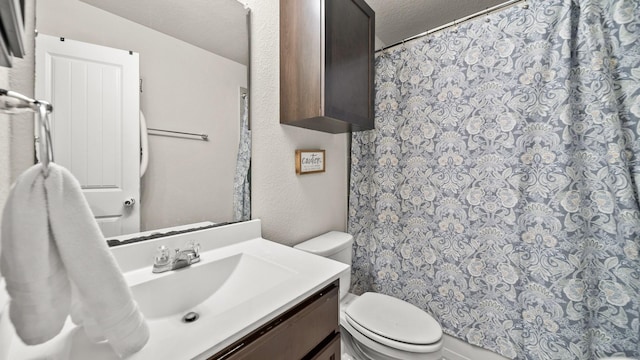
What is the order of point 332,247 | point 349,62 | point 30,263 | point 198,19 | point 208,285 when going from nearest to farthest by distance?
point 30,263 < point 208,285 < point 198,19 < point 349,62 < point 332,247

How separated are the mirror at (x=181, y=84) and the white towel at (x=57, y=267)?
19.2 inches

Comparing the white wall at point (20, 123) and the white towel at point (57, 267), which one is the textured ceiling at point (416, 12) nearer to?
the white wall at point (20, 123)

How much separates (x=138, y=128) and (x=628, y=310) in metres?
1.97

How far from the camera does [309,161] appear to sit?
1.34m

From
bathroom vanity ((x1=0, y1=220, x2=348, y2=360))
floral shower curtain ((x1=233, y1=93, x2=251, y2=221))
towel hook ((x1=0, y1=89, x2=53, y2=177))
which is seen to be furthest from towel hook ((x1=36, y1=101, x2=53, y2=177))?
floral shower curtain ((x1=233, y1=93, x2=251, y2=221))

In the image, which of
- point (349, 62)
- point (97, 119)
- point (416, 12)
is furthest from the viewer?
point (416, 12)

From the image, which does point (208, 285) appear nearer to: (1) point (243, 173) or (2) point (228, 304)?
(2) point (228, 304)

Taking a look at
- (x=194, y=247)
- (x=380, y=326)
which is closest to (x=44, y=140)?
(x=194, y=247)

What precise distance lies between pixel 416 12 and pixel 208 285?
78.8 inches

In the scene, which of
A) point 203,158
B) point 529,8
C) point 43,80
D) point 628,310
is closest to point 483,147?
point 529,8

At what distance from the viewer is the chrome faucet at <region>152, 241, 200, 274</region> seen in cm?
76

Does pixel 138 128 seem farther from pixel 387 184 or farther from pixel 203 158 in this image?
pixel 387 184

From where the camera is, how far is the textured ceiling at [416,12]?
61.2 inches

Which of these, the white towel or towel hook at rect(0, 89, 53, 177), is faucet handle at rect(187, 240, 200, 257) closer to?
the white towel
